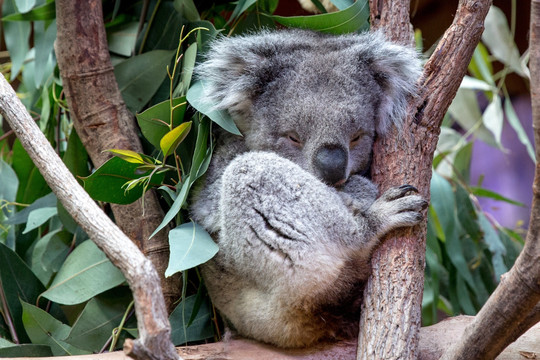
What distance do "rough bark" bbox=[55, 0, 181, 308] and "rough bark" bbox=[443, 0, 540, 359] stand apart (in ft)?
4.08

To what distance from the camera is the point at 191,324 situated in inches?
93.3

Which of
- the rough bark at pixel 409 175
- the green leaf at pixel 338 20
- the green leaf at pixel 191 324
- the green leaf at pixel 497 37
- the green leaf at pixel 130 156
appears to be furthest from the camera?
the green leaf at pixel 497 37

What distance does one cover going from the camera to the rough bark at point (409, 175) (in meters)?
1.85

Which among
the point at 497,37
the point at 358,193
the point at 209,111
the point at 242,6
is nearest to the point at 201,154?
the point at 209,111

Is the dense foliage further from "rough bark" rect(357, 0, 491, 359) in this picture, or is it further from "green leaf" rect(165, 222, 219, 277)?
"rough bark" rect(357, 0, 491, 359)

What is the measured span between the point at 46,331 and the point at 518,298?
1.88 meters

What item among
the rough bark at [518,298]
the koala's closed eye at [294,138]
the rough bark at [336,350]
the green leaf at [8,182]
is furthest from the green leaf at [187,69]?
the rough bark at [518,298]

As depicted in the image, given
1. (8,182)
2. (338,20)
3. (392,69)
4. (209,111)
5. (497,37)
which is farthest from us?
(497,37)

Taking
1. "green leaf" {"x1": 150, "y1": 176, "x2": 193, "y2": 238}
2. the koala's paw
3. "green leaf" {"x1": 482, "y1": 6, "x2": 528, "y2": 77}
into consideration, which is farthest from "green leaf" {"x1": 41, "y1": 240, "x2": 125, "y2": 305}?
"green leaf" {"x1": 482, "y1": 6, "x2": 528, "y2": 77}

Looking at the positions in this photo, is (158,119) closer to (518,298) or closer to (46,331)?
(46,331)

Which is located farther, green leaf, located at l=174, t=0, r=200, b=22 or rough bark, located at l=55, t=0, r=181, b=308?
green leaf, located at l=174, t=0, r=200, b=22

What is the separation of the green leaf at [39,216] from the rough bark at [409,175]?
1.53 meters

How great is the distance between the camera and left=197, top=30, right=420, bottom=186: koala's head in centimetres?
220

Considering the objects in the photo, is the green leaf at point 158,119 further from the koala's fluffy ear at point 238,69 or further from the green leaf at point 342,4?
the green leaf at point 342,4
